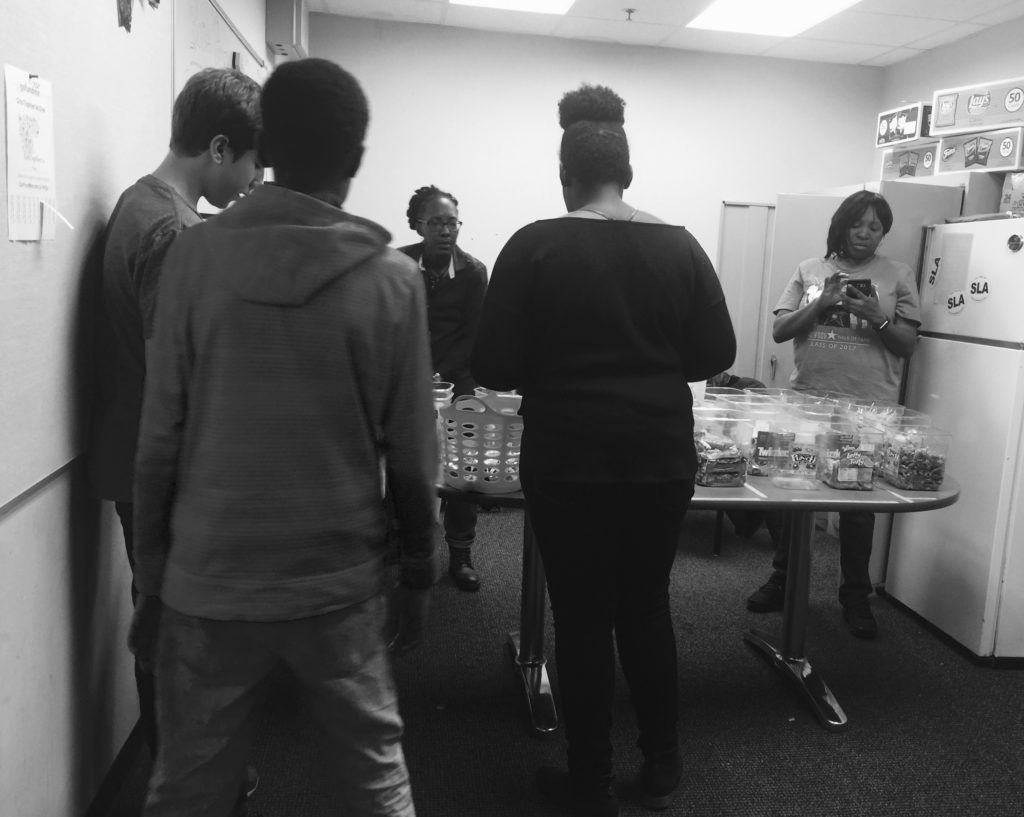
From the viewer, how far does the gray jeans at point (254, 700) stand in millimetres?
1073

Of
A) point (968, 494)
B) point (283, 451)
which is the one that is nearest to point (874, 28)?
point (968, 494)

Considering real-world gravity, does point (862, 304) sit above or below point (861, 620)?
above

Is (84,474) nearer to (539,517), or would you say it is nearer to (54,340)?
(54,340)

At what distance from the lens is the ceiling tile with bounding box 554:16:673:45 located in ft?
14.8

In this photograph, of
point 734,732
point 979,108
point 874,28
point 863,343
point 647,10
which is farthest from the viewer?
point 874,28

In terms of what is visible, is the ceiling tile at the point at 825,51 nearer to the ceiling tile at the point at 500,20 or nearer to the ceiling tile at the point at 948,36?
the ceiling tile at the point at 948,36

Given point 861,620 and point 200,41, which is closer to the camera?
point 200,41

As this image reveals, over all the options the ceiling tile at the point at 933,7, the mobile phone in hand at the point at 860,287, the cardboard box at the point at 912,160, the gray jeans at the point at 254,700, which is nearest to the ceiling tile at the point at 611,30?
the ceiling tile at the point at 933,7

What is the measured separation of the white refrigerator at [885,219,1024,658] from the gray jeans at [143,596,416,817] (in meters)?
2.21

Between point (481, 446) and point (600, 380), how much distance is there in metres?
0.38

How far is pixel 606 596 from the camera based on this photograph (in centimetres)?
164

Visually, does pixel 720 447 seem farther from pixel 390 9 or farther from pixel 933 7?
pixel 390 9

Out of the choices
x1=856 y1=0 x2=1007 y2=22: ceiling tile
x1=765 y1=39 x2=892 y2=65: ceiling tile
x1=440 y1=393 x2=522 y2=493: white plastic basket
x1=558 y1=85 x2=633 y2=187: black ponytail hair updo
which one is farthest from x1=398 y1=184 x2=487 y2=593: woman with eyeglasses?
x1=765 y1=39 x2=892 y2=65: ceiling tile

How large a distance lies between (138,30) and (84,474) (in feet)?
3.27
